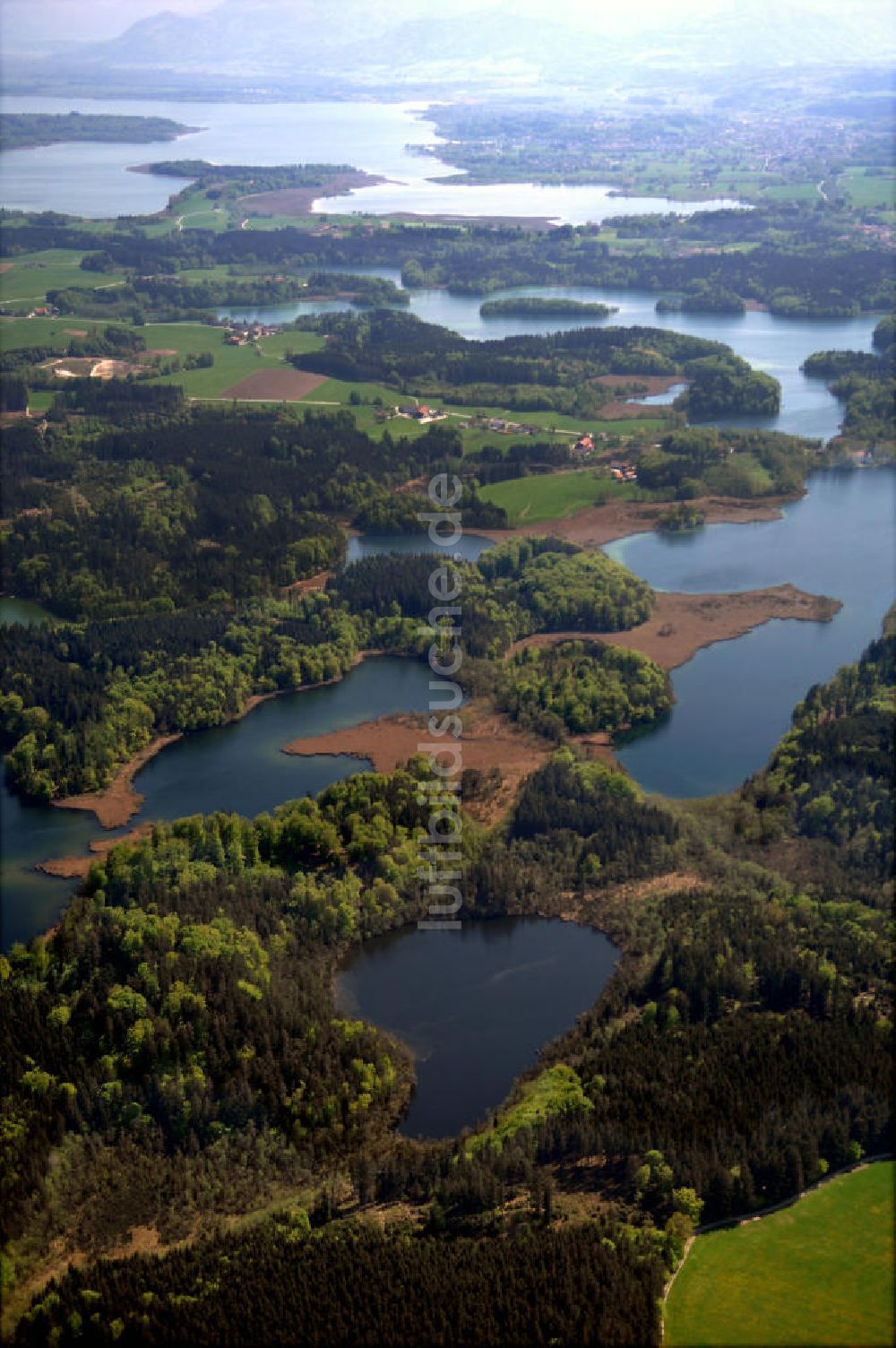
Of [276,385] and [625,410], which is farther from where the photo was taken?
[276,385]

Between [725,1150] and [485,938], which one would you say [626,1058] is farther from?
[485,938]

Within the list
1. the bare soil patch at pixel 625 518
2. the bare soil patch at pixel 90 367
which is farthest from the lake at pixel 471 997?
the bare soil patch at pixel 90 367

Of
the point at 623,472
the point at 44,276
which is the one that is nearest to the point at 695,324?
the point at 623,472

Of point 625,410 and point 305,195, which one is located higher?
point 305,195

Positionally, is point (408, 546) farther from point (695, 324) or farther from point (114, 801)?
point (695, 324)

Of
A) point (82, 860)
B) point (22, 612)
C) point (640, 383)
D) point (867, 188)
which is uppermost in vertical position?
point (867, 188)

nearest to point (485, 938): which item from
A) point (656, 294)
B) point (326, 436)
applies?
point (326, 436)

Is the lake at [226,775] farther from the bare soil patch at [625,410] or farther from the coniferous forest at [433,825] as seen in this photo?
the bare soil patch at [625,410]
